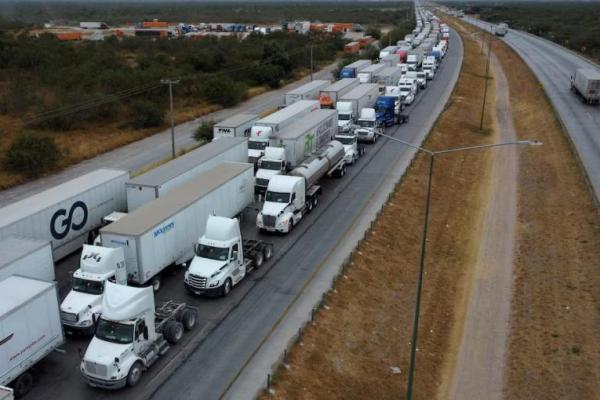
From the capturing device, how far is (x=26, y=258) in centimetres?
2330

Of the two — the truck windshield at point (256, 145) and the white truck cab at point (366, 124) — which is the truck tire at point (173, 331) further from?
the white truck cab at point (366, 124)

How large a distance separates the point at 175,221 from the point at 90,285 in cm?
495

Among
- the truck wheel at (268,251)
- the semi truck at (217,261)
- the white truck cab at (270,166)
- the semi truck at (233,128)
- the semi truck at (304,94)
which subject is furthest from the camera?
the semi truck at (304,94)

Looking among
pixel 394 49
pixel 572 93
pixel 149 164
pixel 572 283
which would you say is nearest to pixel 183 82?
pixel 149 164

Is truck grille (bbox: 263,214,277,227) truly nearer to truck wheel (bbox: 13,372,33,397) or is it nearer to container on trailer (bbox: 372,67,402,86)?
truck wheel (bbox: 13,372,33,397)

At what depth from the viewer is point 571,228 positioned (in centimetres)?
3684

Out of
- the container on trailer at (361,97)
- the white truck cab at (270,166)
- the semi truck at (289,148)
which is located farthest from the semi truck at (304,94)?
the white truck cab at (270,166)

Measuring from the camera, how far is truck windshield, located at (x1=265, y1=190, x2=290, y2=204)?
33.2 meters

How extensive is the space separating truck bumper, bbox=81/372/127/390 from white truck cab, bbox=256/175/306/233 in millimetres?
14446

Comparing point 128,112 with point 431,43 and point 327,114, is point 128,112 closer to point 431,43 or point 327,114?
point 327,114

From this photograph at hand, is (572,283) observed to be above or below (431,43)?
below

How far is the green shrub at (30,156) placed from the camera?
44.3m

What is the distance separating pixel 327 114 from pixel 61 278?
2679 centimetres

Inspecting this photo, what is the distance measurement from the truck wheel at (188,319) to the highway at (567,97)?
96.5 feet
